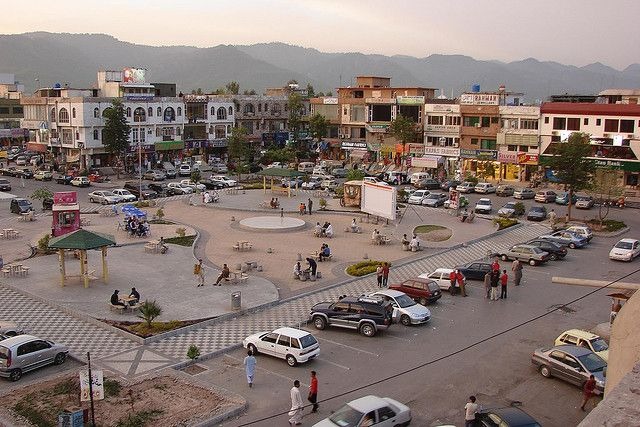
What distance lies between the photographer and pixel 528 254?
3512 cm

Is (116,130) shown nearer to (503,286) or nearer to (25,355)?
(503,286)

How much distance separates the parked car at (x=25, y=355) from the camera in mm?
19406

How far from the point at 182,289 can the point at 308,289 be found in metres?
5.55

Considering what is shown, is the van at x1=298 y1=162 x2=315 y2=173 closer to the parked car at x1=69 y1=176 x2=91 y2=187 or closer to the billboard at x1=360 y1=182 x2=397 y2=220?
the parked car at x1=69 y1=176 x2=91 y2=187

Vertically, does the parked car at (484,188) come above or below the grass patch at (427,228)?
above

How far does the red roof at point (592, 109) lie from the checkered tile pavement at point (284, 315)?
96.5 feet

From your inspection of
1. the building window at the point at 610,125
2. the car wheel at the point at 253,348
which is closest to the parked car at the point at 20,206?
the car wheel at the point at 253,348

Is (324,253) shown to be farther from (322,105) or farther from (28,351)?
(322,105)

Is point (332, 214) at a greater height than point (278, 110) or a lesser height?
lesser

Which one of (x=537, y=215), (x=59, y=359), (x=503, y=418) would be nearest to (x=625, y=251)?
(x=537, y=215)

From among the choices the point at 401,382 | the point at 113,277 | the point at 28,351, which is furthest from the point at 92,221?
the point at 401,382

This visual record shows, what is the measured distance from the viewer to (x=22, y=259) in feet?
111

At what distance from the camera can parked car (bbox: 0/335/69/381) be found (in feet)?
63.7

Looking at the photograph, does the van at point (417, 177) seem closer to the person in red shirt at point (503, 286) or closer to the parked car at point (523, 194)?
the parked car at point (523, 194)
